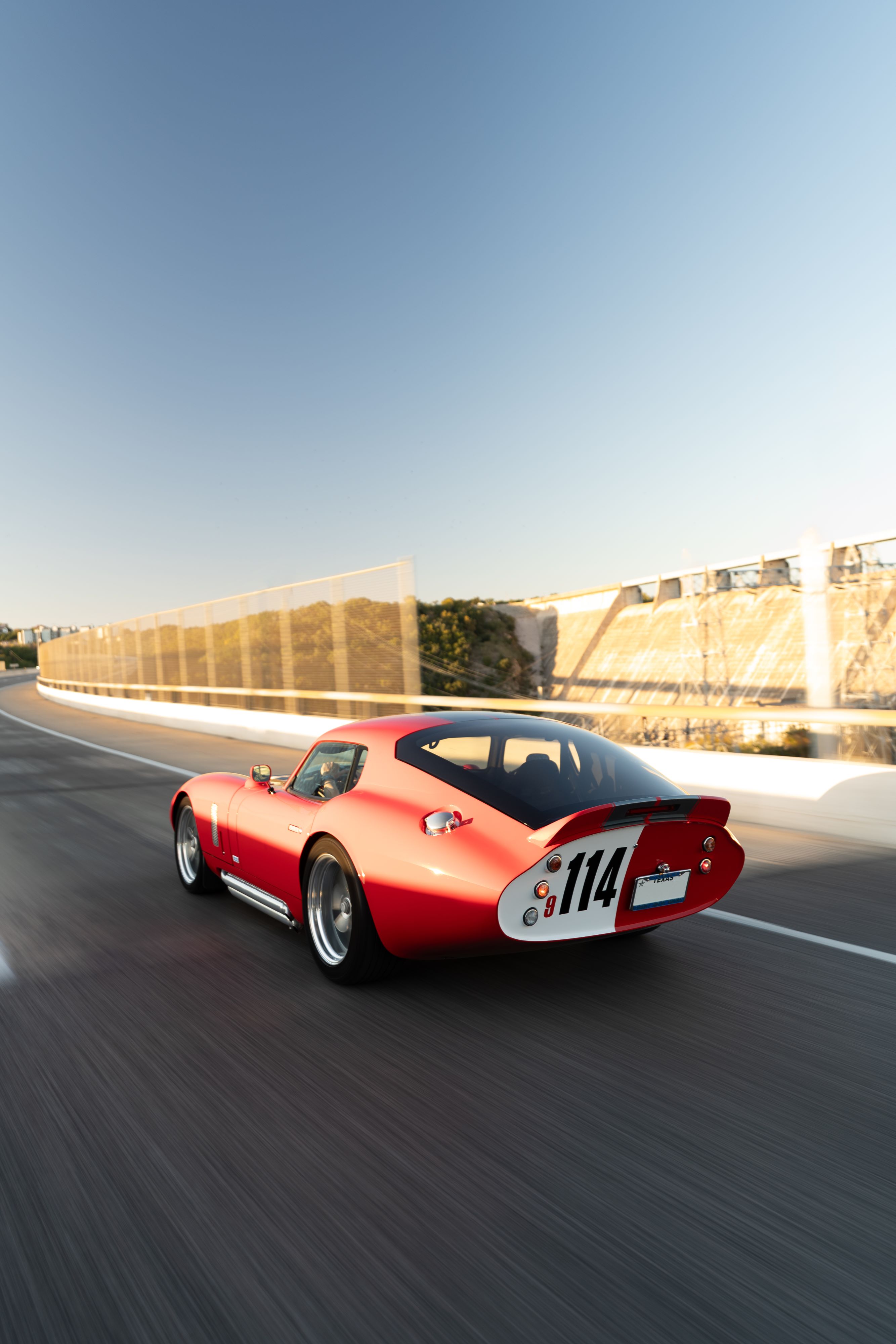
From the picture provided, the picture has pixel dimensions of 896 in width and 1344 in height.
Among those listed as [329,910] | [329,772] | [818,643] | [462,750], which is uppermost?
[818,643]

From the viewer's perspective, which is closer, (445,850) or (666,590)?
(445,850)

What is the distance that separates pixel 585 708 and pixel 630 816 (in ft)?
24.3

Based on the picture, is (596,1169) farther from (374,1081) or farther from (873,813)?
(873,813)

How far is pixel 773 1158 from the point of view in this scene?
9.89ft

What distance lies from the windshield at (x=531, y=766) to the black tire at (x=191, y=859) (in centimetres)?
251

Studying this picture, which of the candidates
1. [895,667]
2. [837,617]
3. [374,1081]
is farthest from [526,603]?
[374,1081]

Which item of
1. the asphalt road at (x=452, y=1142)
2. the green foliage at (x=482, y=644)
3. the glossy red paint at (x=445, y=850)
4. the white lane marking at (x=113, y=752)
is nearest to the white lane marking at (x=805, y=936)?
the asphalt road at (x=452, y=1142)

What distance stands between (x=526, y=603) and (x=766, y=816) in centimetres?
10080

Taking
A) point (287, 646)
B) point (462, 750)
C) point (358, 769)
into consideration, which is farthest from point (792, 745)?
point (287, 646)

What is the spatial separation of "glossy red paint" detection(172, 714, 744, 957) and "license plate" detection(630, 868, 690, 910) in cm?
3

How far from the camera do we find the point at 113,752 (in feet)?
61.7

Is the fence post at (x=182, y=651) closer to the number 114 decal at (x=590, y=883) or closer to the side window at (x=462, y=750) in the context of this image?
the side window at (x=462, y=750)

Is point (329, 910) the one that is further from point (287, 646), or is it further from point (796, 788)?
point (287, 646)

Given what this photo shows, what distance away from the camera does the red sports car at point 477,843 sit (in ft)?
13.2
